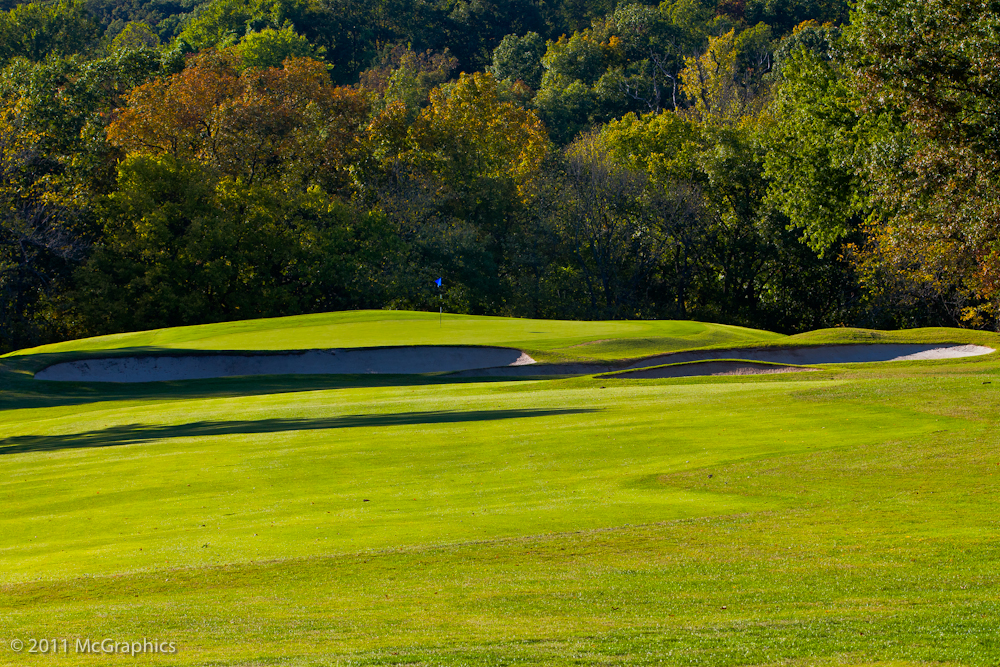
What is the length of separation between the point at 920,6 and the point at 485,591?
20287mm

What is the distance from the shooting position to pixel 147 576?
979 cm

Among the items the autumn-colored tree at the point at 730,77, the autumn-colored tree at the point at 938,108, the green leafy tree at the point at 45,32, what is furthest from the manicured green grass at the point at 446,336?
the green leafy tree at the point at 45,32

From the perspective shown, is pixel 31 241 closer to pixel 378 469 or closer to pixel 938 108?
pixel 378 469

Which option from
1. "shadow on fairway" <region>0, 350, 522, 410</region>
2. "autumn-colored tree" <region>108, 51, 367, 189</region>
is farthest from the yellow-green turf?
"autumn-colored tree" <region>108, 51, 367, 189</region>

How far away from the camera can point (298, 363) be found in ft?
110

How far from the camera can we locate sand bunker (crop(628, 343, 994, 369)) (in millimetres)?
31266

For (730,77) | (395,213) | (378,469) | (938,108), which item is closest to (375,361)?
(378,469)

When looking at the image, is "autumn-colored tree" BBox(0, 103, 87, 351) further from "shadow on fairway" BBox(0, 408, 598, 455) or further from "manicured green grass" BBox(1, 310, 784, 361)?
"shadow on fairway" BBox(0, 408, 598, 455)

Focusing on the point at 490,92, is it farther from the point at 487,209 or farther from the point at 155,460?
the point at 155,460

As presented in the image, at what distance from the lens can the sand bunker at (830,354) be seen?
3127 centimetres

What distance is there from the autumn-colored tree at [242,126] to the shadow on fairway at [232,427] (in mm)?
42161

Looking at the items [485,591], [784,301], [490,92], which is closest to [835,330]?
[784,301]

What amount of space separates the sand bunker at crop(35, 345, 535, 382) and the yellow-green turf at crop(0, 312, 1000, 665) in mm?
10297

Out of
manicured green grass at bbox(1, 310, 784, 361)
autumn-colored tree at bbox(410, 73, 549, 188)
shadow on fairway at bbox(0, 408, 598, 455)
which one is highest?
autumn-colored tree at bbox(410, 73, 549, 188)
